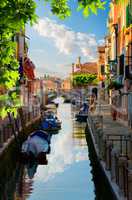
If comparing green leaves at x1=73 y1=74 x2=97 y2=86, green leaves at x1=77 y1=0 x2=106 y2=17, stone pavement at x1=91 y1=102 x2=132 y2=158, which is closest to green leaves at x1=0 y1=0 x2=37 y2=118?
green leaves at x1=77 y1=0 x2=106 y2=17

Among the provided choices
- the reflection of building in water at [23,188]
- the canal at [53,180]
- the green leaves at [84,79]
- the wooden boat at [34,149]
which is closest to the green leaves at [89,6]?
the canal at [53,180]

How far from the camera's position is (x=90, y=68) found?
188 m

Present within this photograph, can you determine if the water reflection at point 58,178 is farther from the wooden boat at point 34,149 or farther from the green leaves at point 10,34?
the green leaves at point 10,34

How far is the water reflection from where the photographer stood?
20.3m

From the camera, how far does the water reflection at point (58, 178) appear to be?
801 inches

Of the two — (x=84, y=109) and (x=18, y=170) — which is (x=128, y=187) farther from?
(x=84, y=109)

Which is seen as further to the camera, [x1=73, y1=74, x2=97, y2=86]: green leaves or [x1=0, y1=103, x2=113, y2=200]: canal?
[x1=73, y1=74, x2=97, y2=86]: green leaves

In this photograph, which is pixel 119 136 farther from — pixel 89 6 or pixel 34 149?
pixel 89 6

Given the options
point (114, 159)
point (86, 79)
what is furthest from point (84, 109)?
point (86, 79)

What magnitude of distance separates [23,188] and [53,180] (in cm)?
270

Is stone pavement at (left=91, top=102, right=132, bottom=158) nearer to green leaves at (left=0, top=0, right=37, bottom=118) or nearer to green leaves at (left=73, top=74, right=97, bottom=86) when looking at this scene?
green leaves at (left=0, top=0, right=37, bottom=118)

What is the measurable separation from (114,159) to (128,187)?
3842mm

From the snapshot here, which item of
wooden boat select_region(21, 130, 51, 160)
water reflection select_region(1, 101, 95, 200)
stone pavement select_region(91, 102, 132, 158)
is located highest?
stone pavement select_region(91, 102, 132, 158)

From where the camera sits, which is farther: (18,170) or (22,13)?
(18,170)
